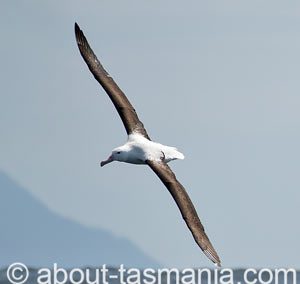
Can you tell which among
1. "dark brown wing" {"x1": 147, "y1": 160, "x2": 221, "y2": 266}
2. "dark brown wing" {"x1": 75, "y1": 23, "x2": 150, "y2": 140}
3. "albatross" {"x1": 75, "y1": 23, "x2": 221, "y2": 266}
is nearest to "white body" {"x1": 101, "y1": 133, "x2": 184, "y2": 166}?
"albatross" {"x1": 75, "y1": 23, "x2": 221, "y2": 266}

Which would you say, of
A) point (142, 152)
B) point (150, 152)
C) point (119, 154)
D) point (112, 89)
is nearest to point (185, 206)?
point (150, 152)

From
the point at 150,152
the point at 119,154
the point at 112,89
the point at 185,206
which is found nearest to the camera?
the point at 185,206

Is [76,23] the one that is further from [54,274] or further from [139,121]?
[54,274]

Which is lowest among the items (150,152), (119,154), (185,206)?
(185,206)

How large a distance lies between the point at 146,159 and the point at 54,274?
264cm

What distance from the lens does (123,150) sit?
77.8ft

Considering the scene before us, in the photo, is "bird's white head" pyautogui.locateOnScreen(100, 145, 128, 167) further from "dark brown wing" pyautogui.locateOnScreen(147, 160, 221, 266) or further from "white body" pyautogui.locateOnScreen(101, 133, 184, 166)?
"dark brown wing" pyautogui.locateOnScreen(147, 160, 221, 266)

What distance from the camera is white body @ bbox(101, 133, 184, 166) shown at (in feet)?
76.4

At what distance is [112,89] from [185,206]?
382 centimetres

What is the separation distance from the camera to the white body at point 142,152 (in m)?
23.3

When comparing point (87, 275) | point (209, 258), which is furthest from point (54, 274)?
point (209, 258)

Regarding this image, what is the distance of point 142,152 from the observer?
23.4 m

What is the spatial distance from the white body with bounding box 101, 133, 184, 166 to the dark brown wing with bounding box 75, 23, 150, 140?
0.57m

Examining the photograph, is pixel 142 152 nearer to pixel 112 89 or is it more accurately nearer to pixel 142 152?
pixel 142 152
